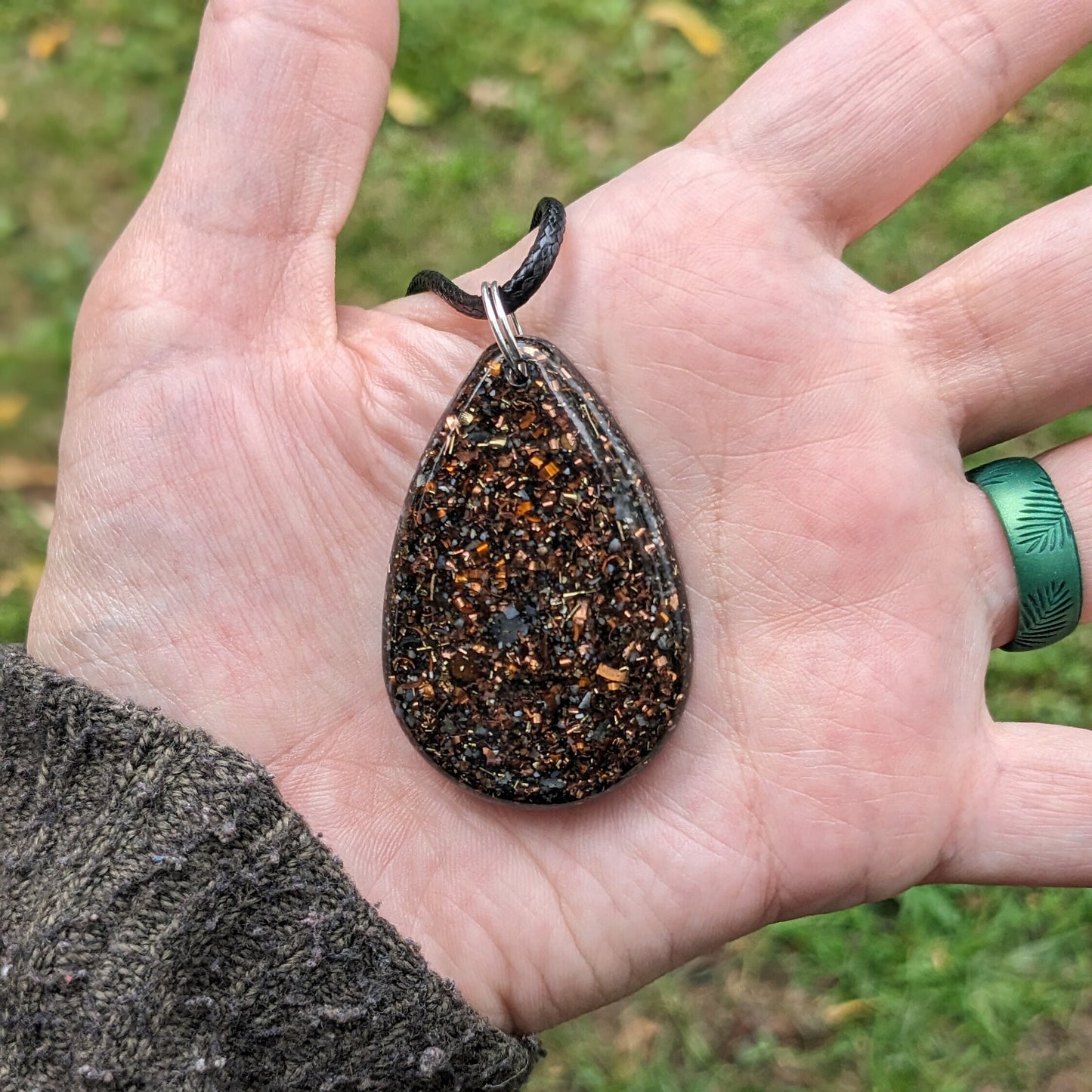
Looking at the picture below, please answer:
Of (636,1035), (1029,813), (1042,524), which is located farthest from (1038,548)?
(636,1035)

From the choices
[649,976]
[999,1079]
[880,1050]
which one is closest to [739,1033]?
[880,1050]

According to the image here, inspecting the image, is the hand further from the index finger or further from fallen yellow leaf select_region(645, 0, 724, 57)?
fallen yellow leaf select_region(645, 0, 724, 57)

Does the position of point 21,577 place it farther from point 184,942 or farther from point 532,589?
point 532,589

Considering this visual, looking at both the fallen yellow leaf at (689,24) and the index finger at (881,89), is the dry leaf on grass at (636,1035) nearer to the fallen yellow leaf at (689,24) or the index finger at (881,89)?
the index finger at (881,89)

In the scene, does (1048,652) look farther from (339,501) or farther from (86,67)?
(86,67)

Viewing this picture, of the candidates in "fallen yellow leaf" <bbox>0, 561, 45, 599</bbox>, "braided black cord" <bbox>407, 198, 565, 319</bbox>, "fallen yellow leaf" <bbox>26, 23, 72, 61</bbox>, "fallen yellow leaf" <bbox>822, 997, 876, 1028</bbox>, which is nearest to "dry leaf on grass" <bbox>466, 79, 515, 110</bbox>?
"fallen yellow leaf" <bbox>26, 23, 72, 61</bbox>
